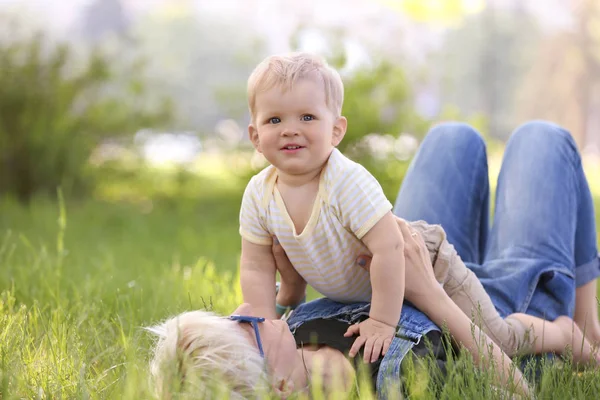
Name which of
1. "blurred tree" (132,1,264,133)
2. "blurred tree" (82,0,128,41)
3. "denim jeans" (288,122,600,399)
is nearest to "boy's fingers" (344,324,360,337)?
"denim jeans" (288,122,600,399)

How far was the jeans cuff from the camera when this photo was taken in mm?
2602

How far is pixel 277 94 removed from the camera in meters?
1.83

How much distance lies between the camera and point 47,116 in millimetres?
6812

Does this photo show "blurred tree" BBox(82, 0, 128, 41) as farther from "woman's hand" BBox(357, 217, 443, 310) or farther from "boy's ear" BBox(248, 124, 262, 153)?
"woman's hand" BBox(357, 217, 443, 310)

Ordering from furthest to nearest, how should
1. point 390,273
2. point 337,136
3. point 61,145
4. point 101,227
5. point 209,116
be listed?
1. point 209,116
2. point 61,145
3. point 101,227
4. point 337,136
5. point 390,273

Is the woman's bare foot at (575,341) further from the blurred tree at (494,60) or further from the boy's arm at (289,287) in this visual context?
the blurred tree at (494,60)

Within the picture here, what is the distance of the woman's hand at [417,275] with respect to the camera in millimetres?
1962

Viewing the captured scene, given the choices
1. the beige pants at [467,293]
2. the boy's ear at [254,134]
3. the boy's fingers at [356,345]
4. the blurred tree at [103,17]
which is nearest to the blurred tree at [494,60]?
the blurred tree at [103,17]

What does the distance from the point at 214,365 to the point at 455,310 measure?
27.0 inches

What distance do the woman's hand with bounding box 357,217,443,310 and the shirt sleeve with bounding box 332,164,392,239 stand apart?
18cm

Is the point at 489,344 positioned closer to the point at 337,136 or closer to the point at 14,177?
the point at 337,136

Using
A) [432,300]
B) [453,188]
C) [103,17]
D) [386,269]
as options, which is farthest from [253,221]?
[103,17]

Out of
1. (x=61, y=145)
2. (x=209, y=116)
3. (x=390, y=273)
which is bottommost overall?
(x=209, y=116)

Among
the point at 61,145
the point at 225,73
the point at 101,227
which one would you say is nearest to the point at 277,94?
the point at 101,227
